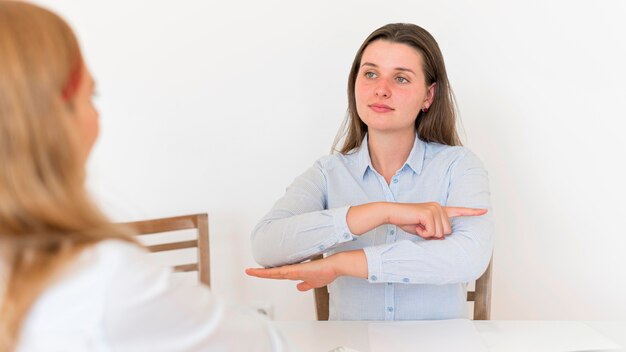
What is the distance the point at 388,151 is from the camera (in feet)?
6.50

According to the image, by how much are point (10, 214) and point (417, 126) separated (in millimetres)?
1446

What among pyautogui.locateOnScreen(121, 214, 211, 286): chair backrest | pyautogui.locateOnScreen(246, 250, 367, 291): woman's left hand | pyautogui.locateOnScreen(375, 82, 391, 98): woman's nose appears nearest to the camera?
pyautogui.locateOnScreen(246, 250, 367, 291): woman's left hand

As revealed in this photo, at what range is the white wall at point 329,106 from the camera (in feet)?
8.18

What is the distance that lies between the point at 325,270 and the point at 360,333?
0.49ft

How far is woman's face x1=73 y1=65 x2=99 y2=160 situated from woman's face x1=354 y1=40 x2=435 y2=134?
1.13m

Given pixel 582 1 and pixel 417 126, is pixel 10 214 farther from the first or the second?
pixel 582 1

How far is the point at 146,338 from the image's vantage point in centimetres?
79

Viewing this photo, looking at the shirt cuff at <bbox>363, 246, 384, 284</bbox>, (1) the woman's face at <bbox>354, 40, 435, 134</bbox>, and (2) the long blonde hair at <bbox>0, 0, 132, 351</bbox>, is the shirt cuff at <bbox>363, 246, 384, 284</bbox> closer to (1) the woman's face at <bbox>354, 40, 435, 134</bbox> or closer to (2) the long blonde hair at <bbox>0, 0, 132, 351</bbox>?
(1) the woman's face at <bbox>354, 40, 435, 134</bbox>

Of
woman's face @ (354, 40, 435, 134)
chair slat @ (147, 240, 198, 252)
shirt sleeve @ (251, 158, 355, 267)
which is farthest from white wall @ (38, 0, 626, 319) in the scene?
shirt sleeve @ (251, 158, 355, 267)

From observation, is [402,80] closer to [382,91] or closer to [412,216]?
[382,91]

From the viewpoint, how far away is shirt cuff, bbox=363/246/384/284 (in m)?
1.63

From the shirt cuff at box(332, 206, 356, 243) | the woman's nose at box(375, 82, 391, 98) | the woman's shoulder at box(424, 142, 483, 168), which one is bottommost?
the shirt cuff at box(332, 206, 356, 243)

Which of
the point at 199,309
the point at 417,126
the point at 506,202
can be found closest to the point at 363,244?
the point at 417,126

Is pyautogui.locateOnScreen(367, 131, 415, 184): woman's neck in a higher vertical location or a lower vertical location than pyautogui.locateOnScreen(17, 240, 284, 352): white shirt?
lower
